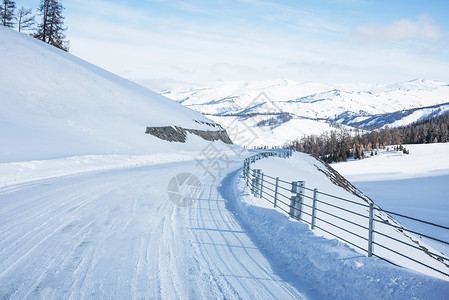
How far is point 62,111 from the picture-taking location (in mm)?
31578

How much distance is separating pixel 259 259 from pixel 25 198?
344 inches

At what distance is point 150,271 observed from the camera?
5.71 meters

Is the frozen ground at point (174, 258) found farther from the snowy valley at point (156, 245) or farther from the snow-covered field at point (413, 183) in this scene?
the snow-covered field at point (413, 183)

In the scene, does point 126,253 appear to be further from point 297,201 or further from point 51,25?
point 51,25

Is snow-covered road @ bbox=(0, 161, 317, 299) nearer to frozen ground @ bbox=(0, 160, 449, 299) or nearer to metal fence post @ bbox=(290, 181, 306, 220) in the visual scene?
frozen ground @ bbox=(0, 160, 449, 299)

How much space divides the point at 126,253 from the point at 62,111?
29320 millimetres

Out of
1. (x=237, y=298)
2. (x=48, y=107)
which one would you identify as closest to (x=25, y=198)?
(x=237, y=298)

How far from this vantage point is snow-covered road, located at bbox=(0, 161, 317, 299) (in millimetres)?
5066

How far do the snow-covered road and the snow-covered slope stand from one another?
35.6 ft

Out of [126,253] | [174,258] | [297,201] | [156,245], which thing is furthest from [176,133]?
[174,258]

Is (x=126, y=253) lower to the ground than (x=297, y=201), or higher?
lower

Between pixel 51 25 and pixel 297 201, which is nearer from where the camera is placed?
pixel 297 201

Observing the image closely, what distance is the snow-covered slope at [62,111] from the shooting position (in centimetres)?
2342

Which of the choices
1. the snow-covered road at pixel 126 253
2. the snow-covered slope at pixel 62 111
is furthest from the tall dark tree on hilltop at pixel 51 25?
the snow-covered road at pixel 126 253
